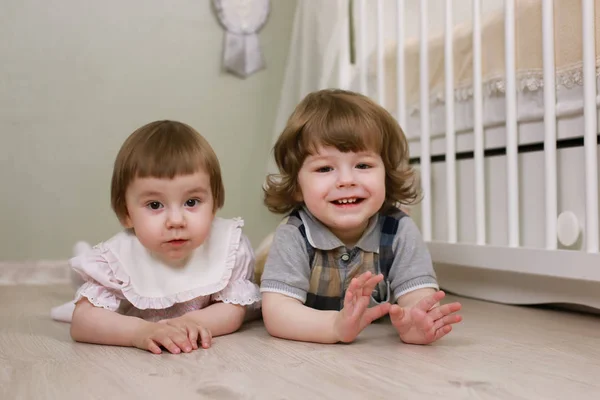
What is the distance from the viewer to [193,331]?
98 cm

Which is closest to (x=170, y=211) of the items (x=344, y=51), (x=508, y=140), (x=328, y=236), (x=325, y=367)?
(x=328, y=236)

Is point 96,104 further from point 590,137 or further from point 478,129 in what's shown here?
point 590,137

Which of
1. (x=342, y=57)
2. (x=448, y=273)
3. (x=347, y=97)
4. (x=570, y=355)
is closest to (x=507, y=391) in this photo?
(x=570, y=355)

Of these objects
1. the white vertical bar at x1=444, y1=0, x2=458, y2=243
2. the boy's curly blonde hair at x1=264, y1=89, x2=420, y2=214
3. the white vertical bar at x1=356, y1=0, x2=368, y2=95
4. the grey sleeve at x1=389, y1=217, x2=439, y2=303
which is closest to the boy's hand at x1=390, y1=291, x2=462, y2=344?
the grey sleeve at x1=389, y1=217, x2=439, y2=303

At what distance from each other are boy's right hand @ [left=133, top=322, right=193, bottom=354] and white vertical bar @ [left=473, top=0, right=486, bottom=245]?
0.66m

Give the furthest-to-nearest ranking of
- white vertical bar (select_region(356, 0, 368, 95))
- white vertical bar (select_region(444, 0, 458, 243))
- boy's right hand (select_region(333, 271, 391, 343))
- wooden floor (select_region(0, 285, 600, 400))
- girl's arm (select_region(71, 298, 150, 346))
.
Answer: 1. white vertical bar (select_region(356, 0, 368, 95))
2. white vertical bar (select_region(444, 0, 458, 243))
3. girl's arm (select_region(71, 298, 150, 346))
4. boy's right hand (select_region(333, 271, 391, 343))
5. wooden floor (select_region(0, 285, 600, 400))

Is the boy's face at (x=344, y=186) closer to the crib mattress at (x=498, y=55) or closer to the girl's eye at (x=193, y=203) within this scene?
the girl's eye at (x=193, y=203)

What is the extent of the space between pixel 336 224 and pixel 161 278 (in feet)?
0.96

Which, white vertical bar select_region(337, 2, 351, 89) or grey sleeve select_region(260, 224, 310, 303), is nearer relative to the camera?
grey sleeve select_region(260, 224, 310, 303)

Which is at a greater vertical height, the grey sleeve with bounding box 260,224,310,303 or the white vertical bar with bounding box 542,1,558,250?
the white vertical bar with bounding box 542,1,558,250

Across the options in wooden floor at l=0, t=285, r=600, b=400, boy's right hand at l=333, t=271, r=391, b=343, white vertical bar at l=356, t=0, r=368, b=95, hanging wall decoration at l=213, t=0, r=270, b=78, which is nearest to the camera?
wooden floor at l=0, t=285, r=600, b=400

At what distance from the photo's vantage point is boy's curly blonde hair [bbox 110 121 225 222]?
103 cm

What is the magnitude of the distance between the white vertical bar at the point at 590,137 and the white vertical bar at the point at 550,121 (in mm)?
82

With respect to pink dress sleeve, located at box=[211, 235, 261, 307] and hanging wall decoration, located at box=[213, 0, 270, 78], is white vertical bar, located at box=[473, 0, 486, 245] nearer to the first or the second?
pink dress sleeve, located at box=[211, 235, 261, 307]
